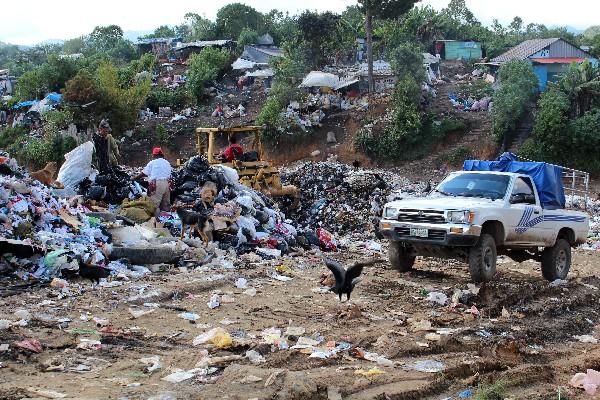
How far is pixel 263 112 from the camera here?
35.5m

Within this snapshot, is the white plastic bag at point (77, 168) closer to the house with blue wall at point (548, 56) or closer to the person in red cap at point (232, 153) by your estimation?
the person in red cap at point (232, 153)

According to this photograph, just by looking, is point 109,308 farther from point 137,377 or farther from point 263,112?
point 263,112

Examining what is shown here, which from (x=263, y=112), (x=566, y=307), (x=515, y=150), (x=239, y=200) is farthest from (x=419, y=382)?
(x=263, y=112)

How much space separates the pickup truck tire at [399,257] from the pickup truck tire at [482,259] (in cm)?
121

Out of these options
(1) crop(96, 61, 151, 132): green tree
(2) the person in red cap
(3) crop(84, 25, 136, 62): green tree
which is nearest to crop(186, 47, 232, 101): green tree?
(1) crop(96, 61, 151, 132): green tree

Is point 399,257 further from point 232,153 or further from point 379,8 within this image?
point 379,8

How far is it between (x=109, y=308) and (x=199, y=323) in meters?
1.11

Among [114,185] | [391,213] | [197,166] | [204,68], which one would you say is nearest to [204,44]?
[204,68]

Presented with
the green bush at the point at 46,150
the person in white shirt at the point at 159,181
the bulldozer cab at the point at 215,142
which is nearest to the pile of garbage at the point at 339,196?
the bulldozer cab at the point at 215,142

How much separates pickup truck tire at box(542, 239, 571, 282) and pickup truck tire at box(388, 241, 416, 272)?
2143 millimetres

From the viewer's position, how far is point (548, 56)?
143 ft

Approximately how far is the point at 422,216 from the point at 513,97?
23.1 metres

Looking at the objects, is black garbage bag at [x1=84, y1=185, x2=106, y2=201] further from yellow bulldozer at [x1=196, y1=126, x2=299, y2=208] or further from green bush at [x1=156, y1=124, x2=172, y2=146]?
green bush at [x1=156, y1=124, x2=172, y2=146]

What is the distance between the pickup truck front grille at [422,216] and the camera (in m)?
10.2
